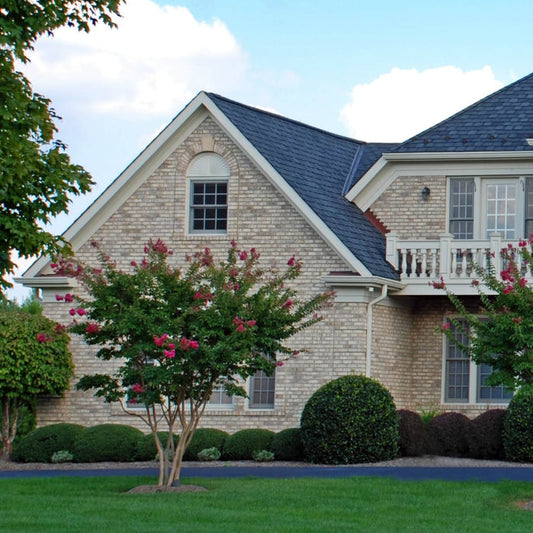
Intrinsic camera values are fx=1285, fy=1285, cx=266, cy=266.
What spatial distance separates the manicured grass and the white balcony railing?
27.5 ft

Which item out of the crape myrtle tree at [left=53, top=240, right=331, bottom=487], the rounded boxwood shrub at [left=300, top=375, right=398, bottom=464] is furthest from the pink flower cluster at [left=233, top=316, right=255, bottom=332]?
the rounded boxwood shrub at [left=300, top=375, right=398, bottom=464]

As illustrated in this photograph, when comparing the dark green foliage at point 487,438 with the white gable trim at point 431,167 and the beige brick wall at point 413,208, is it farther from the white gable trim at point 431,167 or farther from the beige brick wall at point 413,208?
the white gable trim at point 431,167

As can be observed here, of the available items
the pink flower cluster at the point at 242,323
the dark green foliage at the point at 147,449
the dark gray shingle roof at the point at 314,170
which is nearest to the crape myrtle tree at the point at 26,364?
the dark green foliage at the point at 147,449

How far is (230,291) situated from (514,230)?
11.8 metres

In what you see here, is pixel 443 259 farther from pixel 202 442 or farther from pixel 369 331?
pixel 202 442

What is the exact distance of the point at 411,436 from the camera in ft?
86.0

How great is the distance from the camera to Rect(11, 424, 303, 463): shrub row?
26938mm

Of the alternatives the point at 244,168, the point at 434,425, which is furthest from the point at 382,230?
the point at 434,425

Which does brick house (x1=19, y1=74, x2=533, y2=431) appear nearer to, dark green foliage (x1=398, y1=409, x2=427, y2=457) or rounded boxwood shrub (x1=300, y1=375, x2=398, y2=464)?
dark green foliage (x1=398, y1=409, x2=427, y2=457)

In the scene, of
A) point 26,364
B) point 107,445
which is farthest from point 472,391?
point 26,364

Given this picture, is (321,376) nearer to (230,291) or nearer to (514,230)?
(514,230)

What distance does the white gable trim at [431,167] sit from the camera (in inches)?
1188

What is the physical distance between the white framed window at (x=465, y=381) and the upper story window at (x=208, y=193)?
6.17 meters

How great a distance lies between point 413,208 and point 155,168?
629cm
